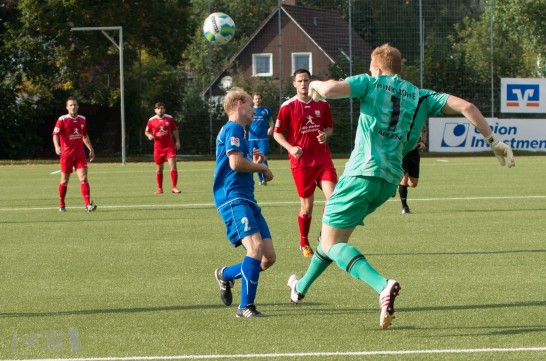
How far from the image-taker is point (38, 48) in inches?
1508

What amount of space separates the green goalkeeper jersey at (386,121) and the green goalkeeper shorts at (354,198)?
2.1 inches

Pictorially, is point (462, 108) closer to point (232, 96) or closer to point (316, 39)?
point (232, 96)

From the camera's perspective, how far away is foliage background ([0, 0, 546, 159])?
38031 millimetres

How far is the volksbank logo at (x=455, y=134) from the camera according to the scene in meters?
38.3

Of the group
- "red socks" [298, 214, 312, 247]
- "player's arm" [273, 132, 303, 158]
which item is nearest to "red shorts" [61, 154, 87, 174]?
"player's arm" [273, 132, 303, 158]

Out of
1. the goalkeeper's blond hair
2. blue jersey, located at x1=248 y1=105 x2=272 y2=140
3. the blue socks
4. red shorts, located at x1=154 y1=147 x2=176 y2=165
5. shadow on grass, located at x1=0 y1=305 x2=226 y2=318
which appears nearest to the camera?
the goalkeeper's blond hair

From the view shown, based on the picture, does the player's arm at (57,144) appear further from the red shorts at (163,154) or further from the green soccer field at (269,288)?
the red shorts at (163,154)

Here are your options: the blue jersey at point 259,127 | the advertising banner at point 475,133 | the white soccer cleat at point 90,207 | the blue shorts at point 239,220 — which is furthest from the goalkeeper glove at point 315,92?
the advertising banner at point 475,133

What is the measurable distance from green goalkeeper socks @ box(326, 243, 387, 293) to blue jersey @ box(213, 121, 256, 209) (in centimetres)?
107

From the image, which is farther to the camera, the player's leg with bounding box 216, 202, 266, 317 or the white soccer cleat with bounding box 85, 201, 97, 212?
the white soccer cleat with bounding box 85, 201, 97, 212

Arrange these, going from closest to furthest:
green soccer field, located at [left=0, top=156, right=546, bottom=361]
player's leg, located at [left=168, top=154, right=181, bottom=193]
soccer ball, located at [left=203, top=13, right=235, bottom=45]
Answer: green soccer field, located at [left=0, top=156, right=546, bottom=361], player's leg, located at [left=168, top=154, right=181, bottom=193], soccer ball, located at [left=203, top=13, right=235, bottom=45]

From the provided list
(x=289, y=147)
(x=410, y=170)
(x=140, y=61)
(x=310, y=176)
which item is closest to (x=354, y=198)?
(x=289, y=147)

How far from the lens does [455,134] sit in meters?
38.4

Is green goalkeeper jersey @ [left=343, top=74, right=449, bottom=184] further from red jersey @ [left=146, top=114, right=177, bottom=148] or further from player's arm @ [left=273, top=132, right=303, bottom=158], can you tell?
red jersey @ [left=146, top=114, right=177, bottom=148]
